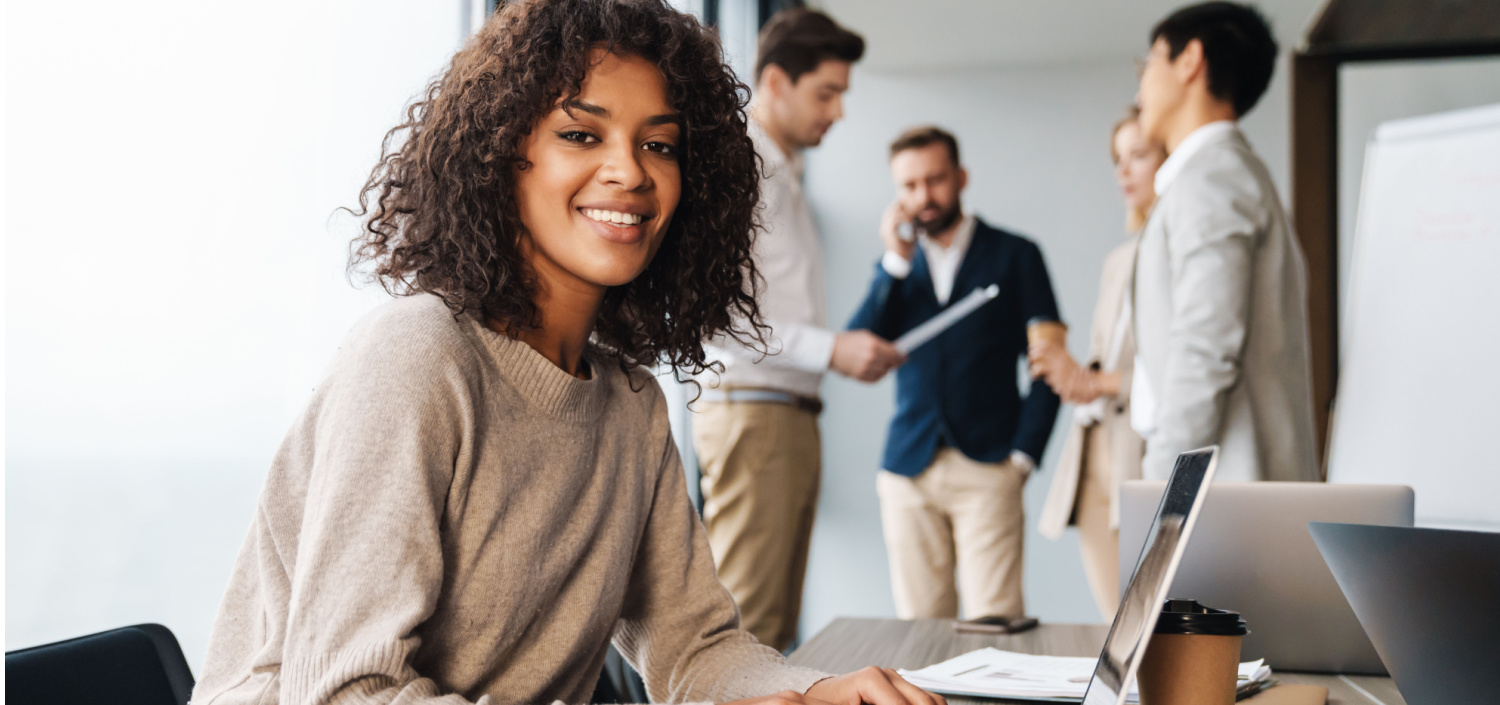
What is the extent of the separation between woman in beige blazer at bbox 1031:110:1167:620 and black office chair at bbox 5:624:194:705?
1992mm

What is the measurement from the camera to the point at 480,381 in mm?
953

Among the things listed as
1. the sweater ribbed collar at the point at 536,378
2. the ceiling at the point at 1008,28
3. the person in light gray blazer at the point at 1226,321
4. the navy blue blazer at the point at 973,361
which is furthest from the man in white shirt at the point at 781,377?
the ceiling at the point at 1008,28

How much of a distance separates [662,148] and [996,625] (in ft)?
2.50

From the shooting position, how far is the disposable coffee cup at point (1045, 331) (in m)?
2.96

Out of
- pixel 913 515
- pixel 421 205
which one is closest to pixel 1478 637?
pixel 421 205

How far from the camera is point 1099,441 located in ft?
9.26

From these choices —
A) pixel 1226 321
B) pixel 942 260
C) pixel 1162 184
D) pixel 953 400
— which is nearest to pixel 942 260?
pixel 942 260

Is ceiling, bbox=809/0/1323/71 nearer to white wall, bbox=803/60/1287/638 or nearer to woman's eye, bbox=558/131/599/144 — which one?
white wall, bbox=803/60/1287/638

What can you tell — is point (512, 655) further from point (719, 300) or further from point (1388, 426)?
point (1388, 426)

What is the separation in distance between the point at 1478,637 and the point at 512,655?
0.74 meters

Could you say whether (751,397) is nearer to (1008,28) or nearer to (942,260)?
(942,260)

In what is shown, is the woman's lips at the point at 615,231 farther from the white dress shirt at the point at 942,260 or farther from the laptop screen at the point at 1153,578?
the white dress shirt at the point at 942,260

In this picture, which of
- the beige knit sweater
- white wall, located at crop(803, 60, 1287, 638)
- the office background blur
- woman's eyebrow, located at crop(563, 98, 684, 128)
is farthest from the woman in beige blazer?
white wall, located at crop(803, 60, 1287, 638)

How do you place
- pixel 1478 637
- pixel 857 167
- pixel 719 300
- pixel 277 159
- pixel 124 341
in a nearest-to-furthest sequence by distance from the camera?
pixel 1478 637 → pixel 124 341 → pixel 719 300 → pixel 277 159 → pixel 857 167
